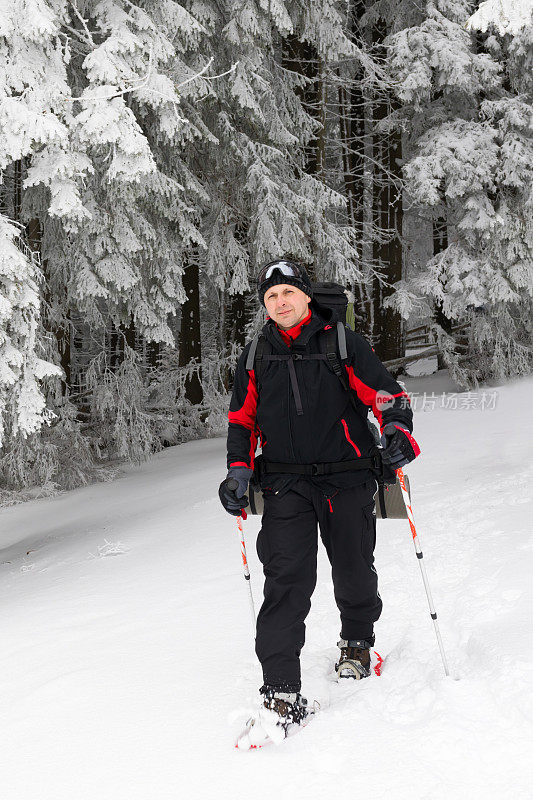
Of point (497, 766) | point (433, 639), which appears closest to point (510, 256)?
point (433, 639)

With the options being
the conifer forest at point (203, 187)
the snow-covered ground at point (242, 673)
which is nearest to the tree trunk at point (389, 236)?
the conifer forest at point (203, 187)

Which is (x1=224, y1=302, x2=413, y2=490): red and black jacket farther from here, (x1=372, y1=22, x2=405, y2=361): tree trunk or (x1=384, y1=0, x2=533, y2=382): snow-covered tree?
(x1=372, y1=22, x2=405, y2=361): tree trunk

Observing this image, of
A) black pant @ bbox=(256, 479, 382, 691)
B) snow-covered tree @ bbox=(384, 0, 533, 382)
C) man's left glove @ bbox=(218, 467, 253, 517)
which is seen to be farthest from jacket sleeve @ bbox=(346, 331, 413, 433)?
snow-covered tree @ bbox=(384, 0, 533, 382)

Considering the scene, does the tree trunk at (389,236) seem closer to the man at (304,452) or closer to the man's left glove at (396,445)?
the man at (304,452)

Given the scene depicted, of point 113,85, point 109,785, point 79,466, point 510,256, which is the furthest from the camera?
point 510,256

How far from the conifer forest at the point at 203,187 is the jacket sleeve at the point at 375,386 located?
3.74 metres

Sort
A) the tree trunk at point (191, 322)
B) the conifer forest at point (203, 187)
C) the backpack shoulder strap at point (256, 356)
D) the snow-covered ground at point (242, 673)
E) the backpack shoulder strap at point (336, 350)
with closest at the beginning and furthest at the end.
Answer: the snow-covered ground at point (242, 673), the backpack shoulder strap at point (336, 350), the backpack shoulder strap at point (256, 356), the conifer forest at point (203, 187), the tree trunk at point (191, 322)

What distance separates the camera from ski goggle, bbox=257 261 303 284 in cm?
342

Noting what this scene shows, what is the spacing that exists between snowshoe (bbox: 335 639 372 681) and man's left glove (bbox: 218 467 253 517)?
3.09 feet

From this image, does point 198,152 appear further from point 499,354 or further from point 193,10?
point 499,354

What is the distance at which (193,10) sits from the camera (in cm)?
880

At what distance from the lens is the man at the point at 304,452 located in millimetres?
3301

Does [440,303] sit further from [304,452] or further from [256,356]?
[304,452]

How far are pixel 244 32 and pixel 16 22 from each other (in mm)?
3809
